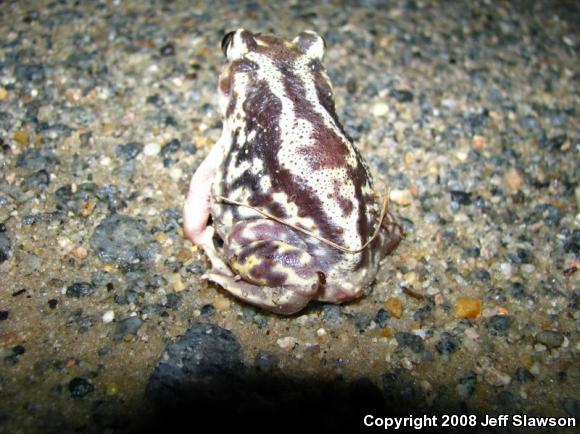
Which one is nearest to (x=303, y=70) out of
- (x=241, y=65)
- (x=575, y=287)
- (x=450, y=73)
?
(x=241, y=65)

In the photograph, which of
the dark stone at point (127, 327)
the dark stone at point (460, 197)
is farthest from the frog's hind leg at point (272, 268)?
the dark stone at point (460, 197)

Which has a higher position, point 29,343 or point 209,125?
point 209,125

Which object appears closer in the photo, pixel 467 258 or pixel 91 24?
pixel 467 258

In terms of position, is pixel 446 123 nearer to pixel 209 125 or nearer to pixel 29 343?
pixel 209 125

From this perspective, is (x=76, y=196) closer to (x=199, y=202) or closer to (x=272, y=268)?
(x=199, y=202)

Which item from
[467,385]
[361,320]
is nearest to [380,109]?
[361,320]

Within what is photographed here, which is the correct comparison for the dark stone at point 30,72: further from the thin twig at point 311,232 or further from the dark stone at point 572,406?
the dark stone at point 572,406

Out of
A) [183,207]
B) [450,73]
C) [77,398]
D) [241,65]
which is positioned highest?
[241,65]

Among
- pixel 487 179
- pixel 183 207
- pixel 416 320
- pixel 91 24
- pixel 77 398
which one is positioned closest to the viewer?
pixel 77 398
